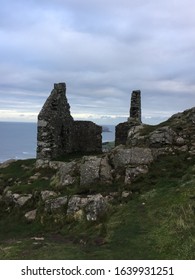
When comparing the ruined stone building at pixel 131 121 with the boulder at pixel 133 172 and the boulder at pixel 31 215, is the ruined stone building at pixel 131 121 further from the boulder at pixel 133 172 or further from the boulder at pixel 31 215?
the boulder at pixel 31 215

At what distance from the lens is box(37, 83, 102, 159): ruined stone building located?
35.8 m

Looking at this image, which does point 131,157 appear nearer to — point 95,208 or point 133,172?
point 133,172

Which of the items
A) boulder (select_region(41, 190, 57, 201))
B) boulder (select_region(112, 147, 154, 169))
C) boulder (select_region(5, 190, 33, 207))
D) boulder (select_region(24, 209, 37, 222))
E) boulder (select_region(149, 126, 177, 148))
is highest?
boulder (select_region(149, 126, 177, 148))

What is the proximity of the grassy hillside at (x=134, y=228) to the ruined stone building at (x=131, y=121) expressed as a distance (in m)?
17.4

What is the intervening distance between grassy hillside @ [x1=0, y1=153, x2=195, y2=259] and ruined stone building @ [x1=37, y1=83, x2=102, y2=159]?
465 inches

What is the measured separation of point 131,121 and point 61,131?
7.36 meters

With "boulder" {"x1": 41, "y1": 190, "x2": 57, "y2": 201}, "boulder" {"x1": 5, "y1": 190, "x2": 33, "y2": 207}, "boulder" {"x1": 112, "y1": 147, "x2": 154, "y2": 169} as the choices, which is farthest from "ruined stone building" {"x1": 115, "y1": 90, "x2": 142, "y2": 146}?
"boulder" {"x1": 41, "y1": 190, "x2": 57, "y2": 201}

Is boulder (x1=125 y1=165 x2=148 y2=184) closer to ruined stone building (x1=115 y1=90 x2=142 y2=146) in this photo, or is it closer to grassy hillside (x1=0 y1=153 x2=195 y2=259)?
grassy hillside (x1=0 y1=153 x2=195 y2=259)

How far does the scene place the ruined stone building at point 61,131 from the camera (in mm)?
35812

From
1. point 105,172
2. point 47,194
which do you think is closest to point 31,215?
point 47,194

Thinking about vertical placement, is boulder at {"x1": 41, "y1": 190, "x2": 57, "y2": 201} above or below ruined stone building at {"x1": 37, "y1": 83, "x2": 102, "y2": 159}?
below
